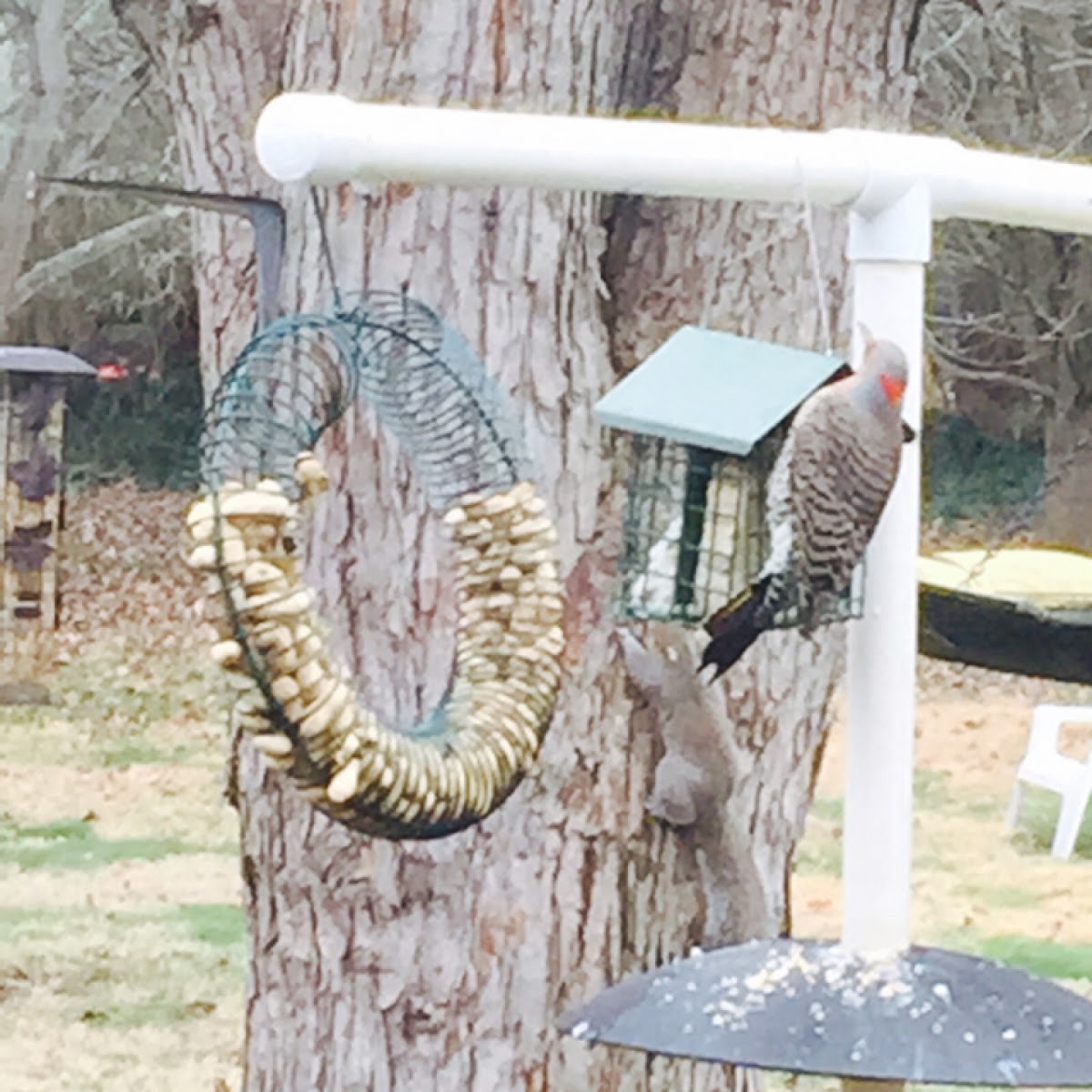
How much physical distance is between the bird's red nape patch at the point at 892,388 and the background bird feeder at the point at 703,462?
3.1 inches

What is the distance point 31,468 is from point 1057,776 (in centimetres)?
438

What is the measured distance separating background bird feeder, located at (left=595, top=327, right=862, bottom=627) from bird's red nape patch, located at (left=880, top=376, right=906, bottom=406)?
0.08 metres

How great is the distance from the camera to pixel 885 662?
4.93 feet

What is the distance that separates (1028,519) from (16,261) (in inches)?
252

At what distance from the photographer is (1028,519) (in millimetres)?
13664

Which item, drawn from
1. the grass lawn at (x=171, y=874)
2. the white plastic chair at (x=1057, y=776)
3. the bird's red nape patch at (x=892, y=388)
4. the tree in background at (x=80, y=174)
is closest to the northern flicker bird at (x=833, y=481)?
the bird's red nape patch at (x=892, y=388)

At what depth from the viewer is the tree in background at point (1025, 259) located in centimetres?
1048

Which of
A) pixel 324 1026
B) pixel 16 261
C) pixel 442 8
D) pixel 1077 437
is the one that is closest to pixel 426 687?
pixel 324 1026

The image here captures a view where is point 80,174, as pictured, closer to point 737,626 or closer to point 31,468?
point 31,468

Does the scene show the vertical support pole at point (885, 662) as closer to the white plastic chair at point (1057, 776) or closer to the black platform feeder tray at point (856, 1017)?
the black platform feeder tray at point (856, 1017)

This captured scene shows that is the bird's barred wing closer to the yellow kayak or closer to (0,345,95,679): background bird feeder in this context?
the yellow kayak

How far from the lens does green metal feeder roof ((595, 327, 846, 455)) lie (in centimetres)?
149

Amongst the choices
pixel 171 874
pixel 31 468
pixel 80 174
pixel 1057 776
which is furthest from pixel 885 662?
pixel 80 174

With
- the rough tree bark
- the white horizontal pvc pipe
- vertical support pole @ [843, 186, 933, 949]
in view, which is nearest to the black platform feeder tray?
vertical support pole @ [843, 186, 933, 949]
